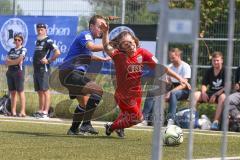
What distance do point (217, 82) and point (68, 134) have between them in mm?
A: 4291

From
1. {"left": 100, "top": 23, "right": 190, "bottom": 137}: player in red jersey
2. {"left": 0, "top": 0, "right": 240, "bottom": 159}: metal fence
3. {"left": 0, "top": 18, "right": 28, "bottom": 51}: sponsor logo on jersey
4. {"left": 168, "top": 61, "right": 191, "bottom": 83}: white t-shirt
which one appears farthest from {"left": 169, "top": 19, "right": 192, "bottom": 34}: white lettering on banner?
{"left": 0, "top": 18, "right": 28, "bottom": 51}: sponsor logo on jersey

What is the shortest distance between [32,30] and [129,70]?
8.69m

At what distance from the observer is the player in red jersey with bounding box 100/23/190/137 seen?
11805 millimetres

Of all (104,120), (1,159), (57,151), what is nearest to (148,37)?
(104,120)

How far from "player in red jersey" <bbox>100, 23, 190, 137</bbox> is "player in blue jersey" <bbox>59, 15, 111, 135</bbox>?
47 centimetres

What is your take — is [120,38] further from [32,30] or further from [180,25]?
[32,30]

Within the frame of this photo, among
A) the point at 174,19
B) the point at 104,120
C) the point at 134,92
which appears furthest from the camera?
the point at 104,120

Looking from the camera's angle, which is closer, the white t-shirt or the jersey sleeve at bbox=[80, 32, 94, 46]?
the jersey sleeve at bbox=[80, 32, 94, 46]

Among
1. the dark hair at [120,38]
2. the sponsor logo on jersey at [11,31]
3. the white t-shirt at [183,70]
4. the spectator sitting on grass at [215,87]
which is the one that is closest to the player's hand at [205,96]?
the spectator sitting on grass at [215,87]

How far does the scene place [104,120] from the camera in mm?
17797

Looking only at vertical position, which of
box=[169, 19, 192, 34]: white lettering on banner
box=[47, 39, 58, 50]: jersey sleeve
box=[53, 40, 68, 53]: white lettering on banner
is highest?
box=[169, 19, 192, 34]: white lettering on banner

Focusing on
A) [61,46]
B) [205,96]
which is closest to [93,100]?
[205,96]

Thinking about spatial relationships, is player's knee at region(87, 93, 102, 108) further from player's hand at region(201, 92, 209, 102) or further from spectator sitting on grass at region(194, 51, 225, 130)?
player's hand at region(201, 92, 209, 102)

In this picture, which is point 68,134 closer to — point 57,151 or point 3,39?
point 57,151
